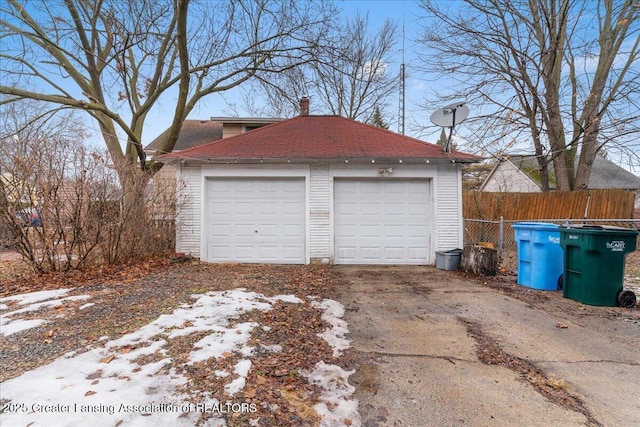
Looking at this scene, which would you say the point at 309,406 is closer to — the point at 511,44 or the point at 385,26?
the point at 511,44

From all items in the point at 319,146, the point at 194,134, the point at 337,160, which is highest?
the point at 194,134

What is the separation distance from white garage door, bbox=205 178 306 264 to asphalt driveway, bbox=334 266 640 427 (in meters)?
3.10

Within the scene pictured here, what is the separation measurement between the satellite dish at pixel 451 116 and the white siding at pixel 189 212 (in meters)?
6.16

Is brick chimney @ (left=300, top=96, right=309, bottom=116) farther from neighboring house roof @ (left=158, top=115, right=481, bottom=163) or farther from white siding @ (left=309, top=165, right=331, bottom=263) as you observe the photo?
white siding @ (left=309, top=165, right=331, bottom=263)

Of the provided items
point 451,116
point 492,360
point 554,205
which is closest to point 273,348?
point 492,360

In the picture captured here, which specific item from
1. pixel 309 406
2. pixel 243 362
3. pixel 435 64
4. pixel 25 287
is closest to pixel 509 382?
pixel 309 406

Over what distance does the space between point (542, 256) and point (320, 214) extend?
4.60 metres

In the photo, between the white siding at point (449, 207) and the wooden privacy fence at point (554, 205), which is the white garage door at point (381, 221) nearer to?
the white siding at point (449, 207)

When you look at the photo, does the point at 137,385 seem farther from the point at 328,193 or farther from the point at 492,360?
the point at 328,193

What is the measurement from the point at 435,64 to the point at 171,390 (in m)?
12.1

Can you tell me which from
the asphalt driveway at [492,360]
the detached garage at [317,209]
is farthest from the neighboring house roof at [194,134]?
the asphalt driveway at [492,360]

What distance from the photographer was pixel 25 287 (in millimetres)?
5402

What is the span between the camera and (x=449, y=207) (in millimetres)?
7961

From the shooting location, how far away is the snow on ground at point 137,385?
6.88ft
